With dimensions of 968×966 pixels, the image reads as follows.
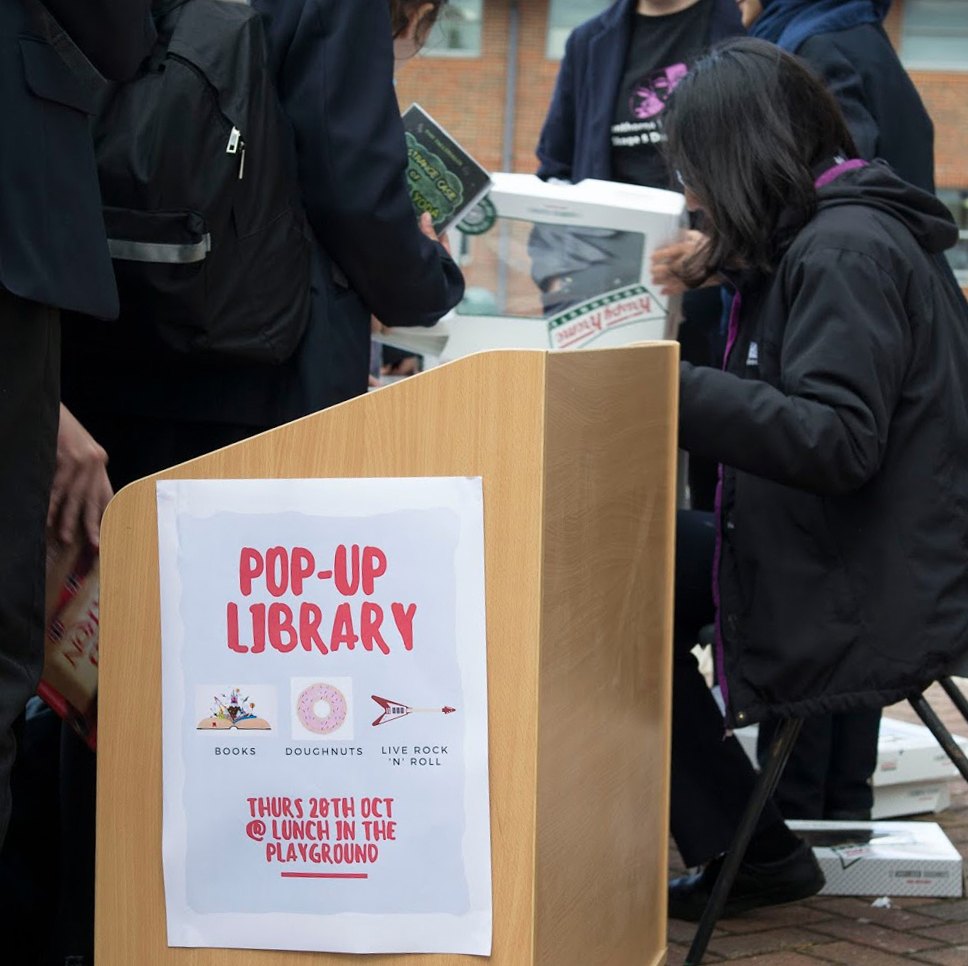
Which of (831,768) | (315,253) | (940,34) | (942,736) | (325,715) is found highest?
(940,34)

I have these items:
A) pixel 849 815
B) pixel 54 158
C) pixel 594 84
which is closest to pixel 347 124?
pixel 54 158

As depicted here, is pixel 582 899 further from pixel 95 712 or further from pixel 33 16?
pixel 33 16

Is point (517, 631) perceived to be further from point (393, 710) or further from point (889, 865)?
point (889, 865)

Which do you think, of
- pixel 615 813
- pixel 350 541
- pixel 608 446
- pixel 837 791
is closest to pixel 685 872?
pixel 837 791

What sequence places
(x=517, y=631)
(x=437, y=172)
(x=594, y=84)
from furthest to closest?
1. (x=594, y=84)
2. (x=437, y=172)
3. (x=517, y=631)

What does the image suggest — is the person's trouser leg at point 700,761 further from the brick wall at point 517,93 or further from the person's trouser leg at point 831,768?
the brick wall at point 517,93

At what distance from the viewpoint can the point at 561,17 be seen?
24219 mm

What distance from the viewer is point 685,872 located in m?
3.51

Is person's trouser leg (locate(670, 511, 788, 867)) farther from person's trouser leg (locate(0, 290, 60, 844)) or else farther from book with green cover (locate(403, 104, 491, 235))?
person's trouser leg (locate(0, 290, 60, 844))

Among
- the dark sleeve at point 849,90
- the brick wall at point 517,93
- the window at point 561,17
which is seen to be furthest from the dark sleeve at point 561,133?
the window at point 561,17

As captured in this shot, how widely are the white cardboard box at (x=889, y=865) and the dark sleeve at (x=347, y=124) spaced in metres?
1.65

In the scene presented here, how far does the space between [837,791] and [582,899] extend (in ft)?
6.37

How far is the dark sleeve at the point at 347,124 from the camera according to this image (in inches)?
99.1

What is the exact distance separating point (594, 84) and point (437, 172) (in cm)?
104
